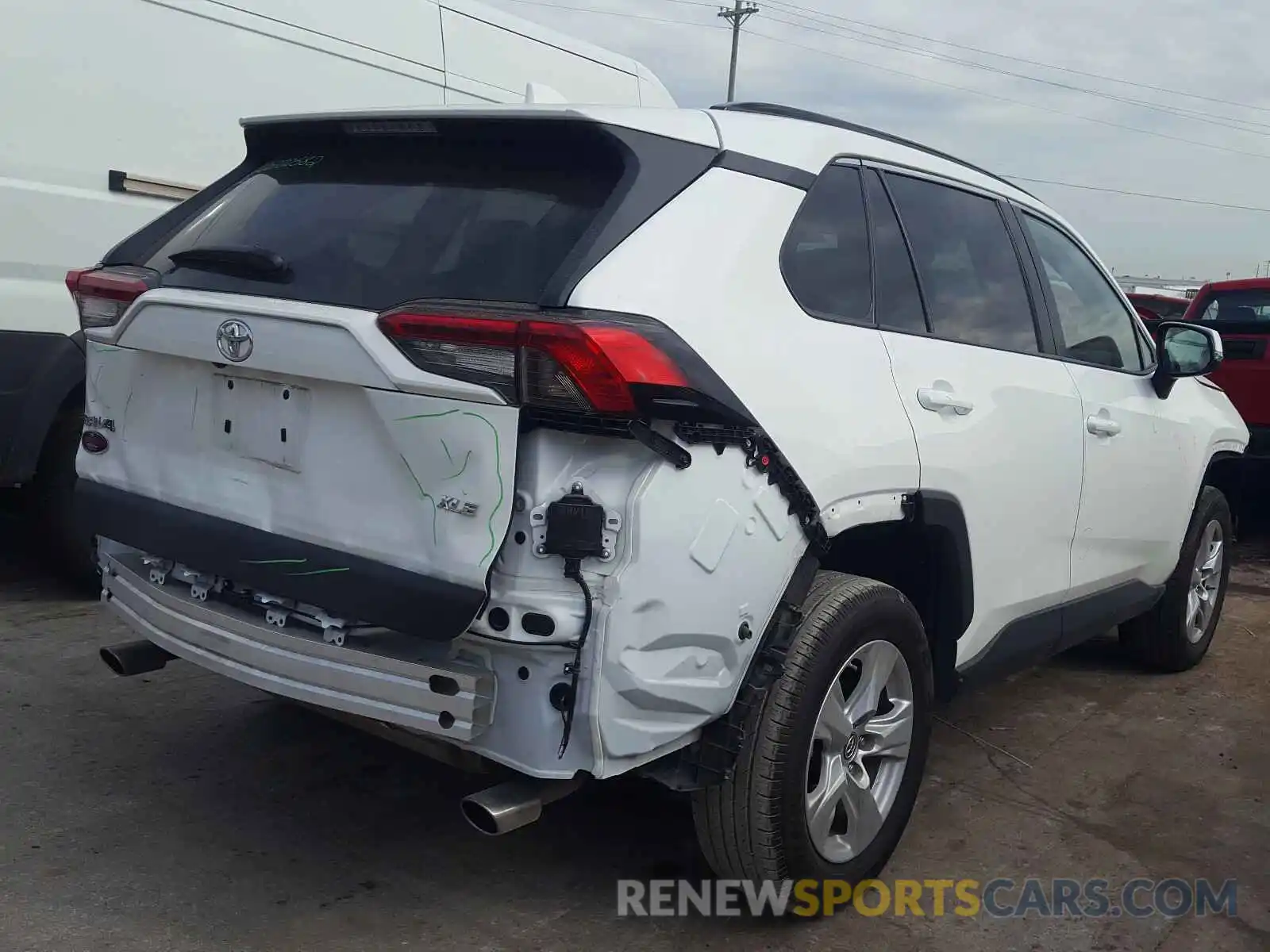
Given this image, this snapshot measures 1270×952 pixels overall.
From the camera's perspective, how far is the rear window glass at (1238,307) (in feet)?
27.6

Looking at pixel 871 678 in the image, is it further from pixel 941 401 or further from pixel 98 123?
pixel 98 123

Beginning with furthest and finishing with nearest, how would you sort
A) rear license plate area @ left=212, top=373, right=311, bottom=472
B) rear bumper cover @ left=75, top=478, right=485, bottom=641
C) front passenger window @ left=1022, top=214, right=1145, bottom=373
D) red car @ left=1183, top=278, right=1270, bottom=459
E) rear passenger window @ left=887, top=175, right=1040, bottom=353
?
red car @ left=1183, top=278, right=1270, bottom=459, front passenger window @ left=1022, top=214, right=1145, bottom=373, rear passenger window @ left=887, top=175, right=1040, bottom=353, rear license plate area @ left=212, top=373, right=311, bottom=472, rear bumper cover @ left=75, top=478, right=485, bottom=641

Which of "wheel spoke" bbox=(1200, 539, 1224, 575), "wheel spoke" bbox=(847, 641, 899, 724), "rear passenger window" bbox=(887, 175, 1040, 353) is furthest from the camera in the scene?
"wheel spoke" bbox=(1200, 539, 1224, 575)

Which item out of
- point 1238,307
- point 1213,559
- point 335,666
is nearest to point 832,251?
point 335,666

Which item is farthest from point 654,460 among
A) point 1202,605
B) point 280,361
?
point 1202,605

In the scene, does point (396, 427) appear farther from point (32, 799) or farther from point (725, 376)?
point (32, 799)

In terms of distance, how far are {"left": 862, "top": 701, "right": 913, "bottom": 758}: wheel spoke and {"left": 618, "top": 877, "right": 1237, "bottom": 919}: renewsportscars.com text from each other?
0.34m

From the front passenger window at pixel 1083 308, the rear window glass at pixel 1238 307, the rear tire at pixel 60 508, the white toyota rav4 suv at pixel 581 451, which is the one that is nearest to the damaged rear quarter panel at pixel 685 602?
the white toyota rav4 suv at pixel 581 451

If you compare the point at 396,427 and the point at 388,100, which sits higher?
the point at 388,100

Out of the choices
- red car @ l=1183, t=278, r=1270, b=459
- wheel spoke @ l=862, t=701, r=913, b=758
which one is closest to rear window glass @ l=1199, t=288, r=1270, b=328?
red car @ l=1183, t=278, r=1270, b=459

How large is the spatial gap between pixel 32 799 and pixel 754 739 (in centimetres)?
207

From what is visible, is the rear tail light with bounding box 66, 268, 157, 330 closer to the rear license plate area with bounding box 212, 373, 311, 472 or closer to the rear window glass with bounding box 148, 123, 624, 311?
the rear window glass with bounding box 148, 123, 624, 311

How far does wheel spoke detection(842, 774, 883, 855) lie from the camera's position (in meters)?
2.95

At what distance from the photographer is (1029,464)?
353 centimetres
